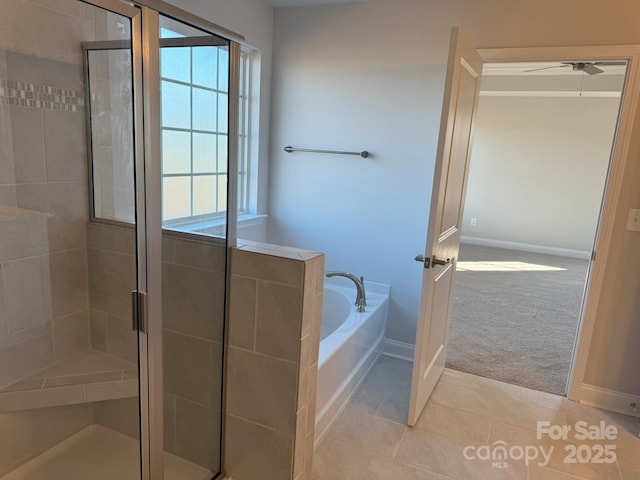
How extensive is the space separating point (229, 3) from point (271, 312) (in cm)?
206

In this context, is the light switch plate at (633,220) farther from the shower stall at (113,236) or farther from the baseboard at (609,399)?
the shower stall at (113,236)

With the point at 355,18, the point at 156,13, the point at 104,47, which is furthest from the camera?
the point at 355,18

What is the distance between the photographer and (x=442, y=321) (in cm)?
256

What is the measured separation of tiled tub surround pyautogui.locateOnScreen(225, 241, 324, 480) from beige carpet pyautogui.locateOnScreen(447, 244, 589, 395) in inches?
67.8

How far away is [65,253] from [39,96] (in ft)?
2.08

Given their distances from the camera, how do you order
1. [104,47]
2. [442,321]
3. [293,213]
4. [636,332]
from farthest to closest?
[293,213] < [442,321] < [636,332] < [104,47]

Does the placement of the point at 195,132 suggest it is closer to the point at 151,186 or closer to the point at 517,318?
the point at 151,186

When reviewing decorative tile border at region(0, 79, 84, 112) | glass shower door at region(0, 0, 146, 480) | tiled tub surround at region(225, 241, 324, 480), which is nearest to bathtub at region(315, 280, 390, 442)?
tiled tub surround at region(225, 241, 324, 480)

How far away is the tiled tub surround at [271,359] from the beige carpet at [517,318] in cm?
172

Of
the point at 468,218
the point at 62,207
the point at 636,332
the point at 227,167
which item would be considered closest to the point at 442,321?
the point at 636,332

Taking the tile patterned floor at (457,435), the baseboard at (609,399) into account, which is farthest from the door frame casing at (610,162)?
the tile patterned floor at (457,435)

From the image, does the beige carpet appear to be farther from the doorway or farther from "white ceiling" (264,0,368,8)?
"white ceiling" (264,0,368,8)

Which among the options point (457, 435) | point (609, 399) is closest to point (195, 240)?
point (457, 435)

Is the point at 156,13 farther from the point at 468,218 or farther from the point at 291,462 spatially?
the point at 468,218
